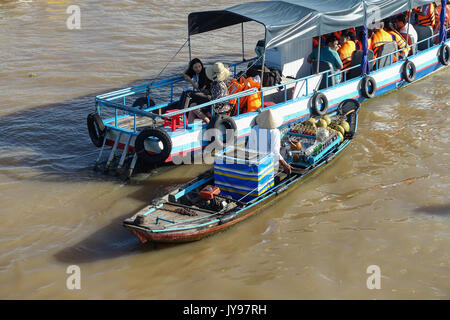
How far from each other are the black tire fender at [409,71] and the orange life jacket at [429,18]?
2.19 metres

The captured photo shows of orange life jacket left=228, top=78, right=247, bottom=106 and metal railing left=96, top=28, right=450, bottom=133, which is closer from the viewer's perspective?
metal railing left=96, top=28, right=450, bottom=133

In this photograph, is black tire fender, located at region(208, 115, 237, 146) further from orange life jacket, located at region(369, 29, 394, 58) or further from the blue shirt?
orange life jacket, located at region(369, 29, 394, 58)

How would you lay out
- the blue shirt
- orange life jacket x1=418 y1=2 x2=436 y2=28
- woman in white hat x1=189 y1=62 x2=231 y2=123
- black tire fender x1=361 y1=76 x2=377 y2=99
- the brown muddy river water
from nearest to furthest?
the brown muddy river water
woman in white hat x1=189 y1=62 x2=231 y2=123
the blue shirt
black tire fender x1=361 y1=76 x2=377 y2=99
orange life jacket x1=418 y1=2 x2=436 y2=28

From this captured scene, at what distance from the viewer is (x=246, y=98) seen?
10.8 metres

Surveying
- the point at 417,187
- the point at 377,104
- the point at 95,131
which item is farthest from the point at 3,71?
the point at 417,187

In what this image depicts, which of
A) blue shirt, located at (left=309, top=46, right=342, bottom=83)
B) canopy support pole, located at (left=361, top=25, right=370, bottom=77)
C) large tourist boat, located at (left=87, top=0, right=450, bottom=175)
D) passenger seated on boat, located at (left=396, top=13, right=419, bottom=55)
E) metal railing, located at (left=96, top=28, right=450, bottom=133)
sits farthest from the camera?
passenger seated on boat, located at (left=396, top=13, right=419, bottom=55)

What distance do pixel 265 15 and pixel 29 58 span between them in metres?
9.24

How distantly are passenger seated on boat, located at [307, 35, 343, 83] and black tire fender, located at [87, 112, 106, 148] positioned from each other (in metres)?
4.99

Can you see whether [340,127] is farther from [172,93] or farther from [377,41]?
[377,41]

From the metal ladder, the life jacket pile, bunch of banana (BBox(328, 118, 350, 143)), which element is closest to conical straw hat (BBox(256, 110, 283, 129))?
the life jacket pile

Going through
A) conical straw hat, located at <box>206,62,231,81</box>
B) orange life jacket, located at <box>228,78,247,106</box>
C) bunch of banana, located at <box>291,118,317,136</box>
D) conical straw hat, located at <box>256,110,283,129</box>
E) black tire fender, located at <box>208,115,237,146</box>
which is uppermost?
conical straw hat, located at <box>206,62,231,81</box>

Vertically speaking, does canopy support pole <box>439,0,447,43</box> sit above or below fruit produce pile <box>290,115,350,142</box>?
above

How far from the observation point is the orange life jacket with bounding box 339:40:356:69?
12.7m

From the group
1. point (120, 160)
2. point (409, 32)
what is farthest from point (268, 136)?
point (409, 32)
